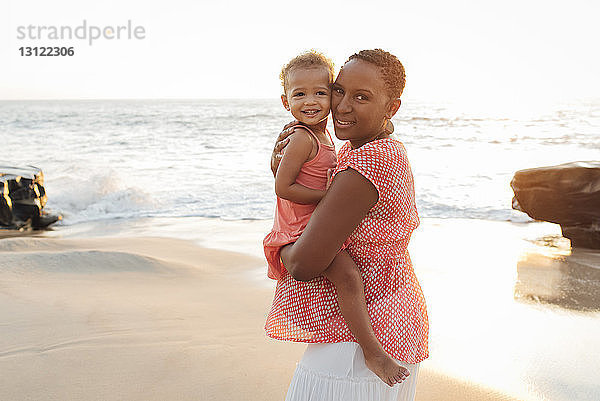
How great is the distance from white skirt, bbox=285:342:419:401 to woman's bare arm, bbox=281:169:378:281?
0.97ft

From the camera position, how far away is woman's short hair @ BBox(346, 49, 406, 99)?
180 cm

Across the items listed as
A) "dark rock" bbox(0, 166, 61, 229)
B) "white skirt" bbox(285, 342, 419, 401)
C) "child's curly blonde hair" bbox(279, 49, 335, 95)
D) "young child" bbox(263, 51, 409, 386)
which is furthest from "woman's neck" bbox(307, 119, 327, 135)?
"dark rock" bbox(0, 166, 61, 229)

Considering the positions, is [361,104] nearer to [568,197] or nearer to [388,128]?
[388,128]

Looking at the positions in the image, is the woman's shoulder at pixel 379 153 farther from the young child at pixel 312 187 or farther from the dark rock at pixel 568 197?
the dark rock at pixel 568 197

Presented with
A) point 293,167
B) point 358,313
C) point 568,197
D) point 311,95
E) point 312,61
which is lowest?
point 568,197

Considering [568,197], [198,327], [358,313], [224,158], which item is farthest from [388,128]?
[224,158]

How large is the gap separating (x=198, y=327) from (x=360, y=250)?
2746 mm

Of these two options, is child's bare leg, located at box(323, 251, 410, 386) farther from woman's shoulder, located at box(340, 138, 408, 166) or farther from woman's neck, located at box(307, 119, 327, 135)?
woman's neck, located at box(307, 119, 327, 135)

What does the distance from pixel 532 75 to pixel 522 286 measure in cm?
4187

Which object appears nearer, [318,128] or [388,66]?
[388,66]

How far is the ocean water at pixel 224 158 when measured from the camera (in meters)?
10.8

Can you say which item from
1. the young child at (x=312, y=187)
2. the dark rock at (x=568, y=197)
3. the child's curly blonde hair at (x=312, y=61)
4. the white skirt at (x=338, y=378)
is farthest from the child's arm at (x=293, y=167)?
the dark rock at (x=568, y=197)

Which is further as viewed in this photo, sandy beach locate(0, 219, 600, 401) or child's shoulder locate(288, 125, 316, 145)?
sandy beach locate(0, 219, 600, 401)

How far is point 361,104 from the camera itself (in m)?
1.83
